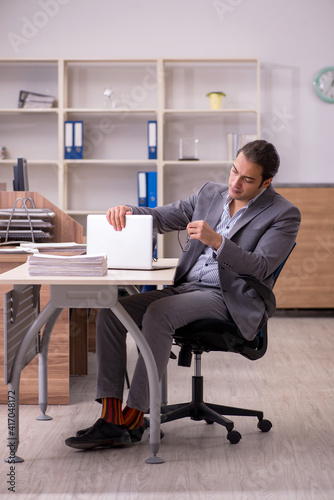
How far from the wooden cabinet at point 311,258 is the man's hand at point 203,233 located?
10.3 ft

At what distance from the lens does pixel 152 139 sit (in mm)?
5359

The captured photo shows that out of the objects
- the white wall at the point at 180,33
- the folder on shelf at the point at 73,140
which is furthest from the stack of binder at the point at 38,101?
the white wall at the point at 180,33

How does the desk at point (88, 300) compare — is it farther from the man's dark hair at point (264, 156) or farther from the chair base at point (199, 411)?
the man's dark hair at point (264, 156)

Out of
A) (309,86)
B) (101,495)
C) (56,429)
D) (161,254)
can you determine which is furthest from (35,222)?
→ (309,86)

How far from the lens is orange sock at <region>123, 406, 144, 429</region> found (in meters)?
2.31

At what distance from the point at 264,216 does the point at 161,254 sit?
307cm

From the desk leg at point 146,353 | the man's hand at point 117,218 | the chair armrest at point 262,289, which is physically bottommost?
the desk leg at point 146,353

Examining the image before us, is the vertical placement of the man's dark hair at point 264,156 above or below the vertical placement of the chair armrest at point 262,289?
above

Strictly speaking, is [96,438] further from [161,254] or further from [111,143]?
[111,143]

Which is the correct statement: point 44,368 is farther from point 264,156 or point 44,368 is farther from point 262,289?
point 264,156

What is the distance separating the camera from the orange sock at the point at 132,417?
2312 millimetres

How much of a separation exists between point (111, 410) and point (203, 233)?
702mm

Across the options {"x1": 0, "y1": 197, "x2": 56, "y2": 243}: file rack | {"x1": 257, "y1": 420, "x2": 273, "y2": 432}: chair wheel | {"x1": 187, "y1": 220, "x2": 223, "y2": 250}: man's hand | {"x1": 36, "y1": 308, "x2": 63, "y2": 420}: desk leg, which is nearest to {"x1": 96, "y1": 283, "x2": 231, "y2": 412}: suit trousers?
{"x1": 187, "y1": 220, "x2": 223, "y2": 250}: man's hand

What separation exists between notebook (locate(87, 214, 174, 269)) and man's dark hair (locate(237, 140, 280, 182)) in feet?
1.62
